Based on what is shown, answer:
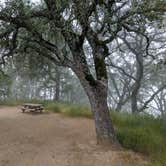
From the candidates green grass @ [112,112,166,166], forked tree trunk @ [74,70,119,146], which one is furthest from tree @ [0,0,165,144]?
green grass @ [112,112,166,166]

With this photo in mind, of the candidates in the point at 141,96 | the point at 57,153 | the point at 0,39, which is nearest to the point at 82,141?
the point at 57,153

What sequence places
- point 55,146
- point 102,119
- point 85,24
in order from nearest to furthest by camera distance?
point 85,24
point 102,119
point 55,146

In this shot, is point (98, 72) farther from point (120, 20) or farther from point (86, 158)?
point (86, 158)

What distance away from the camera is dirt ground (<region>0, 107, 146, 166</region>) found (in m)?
6.41

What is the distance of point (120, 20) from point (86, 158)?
334 centimetres

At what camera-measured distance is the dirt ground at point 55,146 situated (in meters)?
6.41

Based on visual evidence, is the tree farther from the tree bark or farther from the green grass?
the green grass

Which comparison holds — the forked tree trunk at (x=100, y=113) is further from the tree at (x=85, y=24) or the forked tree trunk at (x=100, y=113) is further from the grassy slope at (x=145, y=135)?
the grassy slope at (x=145, y=135)

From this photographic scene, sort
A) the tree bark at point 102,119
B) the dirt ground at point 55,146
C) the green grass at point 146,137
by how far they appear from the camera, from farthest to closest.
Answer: the tree bark at point 102,119
the green grass at point 146,137
the dirt ground at point 55,146

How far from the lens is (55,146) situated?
7496 millimetres

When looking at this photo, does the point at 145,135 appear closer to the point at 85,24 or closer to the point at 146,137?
the point at 146,137

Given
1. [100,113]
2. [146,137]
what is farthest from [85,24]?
[146,137]

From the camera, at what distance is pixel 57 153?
6.93 m

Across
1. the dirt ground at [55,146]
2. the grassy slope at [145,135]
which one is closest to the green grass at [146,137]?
the grassy slope at [145,135]
